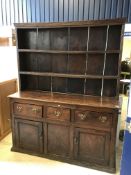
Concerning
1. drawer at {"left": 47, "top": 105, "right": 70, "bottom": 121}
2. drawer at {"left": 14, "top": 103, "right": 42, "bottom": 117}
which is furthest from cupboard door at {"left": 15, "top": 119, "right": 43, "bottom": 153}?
drawer at {"left": 47, "top": 105, "right": 70, "bottom": 121}

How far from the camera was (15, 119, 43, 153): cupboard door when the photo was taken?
235cm

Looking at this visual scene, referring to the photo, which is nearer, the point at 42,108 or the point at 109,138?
the point at 109,138

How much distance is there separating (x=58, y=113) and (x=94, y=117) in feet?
1.53

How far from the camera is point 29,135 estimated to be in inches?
95.0

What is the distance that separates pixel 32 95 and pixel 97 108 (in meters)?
0.95

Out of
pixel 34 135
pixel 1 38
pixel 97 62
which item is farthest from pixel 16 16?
pixel 34 135

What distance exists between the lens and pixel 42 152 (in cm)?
241

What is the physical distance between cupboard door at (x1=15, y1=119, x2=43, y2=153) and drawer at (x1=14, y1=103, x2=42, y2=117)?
11 centimetres

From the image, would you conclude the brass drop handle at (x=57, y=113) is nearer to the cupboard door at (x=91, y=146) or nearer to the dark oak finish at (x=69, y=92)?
the dark oak finish at (x=69, y=92)

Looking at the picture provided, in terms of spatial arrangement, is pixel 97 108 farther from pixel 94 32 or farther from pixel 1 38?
pixel 1 38

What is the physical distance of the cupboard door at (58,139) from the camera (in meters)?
2.24

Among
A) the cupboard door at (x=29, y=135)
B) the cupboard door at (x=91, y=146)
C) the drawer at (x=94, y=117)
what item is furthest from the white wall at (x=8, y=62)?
the cupboard door at (x=91, y=146)

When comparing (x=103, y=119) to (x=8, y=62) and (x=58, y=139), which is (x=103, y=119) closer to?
(x=58, y=139)

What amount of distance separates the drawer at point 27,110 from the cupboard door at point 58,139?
0.24 m
